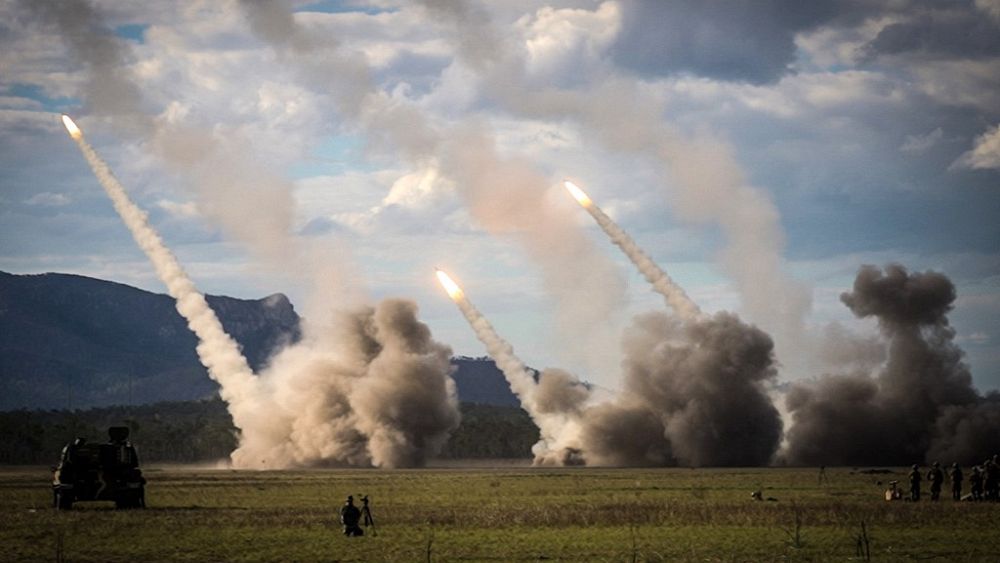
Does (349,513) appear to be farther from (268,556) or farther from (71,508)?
(71,508)

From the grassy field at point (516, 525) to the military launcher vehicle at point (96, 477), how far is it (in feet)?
2.62

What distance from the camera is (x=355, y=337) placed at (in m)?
118

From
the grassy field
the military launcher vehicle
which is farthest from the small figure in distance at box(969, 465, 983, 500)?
the military launcher vehicle

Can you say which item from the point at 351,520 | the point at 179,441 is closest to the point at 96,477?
the point at 351,520

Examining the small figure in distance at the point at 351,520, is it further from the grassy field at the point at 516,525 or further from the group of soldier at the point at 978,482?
the group of soldier at the point at 978,482

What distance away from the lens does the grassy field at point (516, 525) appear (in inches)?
1483

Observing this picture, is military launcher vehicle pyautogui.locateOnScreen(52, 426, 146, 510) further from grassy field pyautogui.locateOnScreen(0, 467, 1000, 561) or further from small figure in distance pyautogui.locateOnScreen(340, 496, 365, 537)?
small figure in distance pyautogui.locateOnScreen(340, 496, 365, 537)

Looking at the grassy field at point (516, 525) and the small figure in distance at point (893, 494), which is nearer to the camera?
the grassy field at point (516, 525)

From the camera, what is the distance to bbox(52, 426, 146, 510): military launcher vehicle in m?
56.2

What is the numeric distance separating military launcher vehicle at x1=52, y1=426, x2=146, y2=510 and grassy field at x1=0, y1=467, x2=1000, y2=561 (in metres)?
0.80

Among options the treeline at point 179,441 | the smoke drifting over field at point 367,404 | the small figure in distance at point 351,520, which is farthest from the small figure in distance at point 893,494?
the treeline at point 179,441

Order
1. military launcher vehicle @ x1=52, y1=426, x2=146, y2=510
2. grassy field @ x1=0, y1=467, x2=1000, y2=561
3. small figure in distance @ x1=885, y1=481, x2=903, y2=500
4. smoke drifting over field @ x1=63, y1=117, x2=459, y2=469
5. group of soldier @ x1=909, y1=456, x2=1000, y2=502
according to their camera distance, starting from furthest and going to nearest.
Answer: smoke drifting over field @ x1=63, y1=117, x2=459, y2=469, small figure in distance @ x1=885, y1=481, x2=903, y2=500, group of soldier @ x1=909, y1=456, x2=1000, y2=502, military launcher vehicle @ x1=52, y1=426, x2=146, y2=510, grassy field @ x1=0, y1=467, x2=1000, y2=561

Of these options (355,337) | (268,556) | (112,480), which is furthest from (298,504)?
(355,337)

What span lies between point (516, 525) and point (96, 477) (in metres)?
19.0
